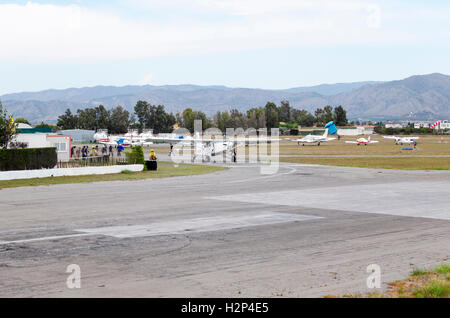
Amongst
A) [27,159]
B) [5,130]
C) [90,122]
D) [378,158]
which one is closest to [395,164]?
[378,158]

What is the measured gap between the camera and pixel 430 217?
18.8m

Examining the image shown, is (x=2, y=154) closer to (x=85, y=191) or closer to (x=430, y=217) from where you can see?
(x=85, y=191)

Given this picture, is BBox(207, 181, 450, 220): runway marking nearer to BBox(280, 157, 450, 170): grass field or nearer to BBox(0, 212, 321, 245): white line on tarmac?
BBox(0, 212, 321, 245): white line on tarmac

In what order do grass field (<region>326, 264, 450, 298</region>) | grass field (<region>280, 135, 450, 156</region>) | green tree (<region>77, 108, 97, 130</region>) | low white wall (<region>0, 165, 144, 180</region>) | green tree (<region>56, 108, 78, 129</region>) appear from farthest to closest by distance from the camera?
green tree (<region>77, 108, 97, 130</region>) → green tree (<region>56, 108, 78, 129</region>) → grass field (<region>280, 135, 450, 156</region>) → low white wall (<region>0, 165, 144, 180</region>) → grass field (<region>326, 264, 450, 298</region>)

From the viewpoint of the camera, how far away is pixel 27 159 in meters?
35.0

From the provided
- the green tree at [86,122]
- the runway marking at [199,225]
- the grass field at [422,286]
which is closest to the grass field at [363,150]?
the runway marking at [199,225]

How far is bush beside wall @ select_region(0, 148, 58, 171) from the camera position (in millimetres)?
33625

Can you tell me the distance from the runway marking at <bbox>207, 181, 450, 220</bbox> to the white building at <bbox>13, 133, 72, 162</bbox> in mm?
23958

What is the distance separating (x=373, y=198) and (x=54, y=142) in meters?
32.2

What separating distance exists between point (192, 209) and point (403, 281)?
11.9m

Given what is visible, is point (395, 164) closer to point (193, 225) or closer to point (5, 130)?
point (5, 130)

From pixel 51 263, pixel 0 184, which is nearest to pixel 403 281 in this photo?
pixel 51 263

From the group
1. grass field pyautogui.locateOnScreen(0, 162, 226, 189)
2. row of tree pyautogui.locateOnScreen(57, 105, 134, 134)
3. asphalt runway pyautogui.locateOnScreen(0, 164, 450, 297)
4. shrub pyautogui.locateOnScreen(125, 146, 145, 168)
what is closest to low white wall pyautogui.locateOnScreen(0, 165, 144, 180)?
grass field pyautogui.locateOnScreen(0, 162, 226, 189)

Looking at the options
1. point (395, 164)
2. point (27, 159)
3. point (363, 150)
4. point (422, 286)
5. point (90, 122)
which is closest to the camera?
point (422, 286)
